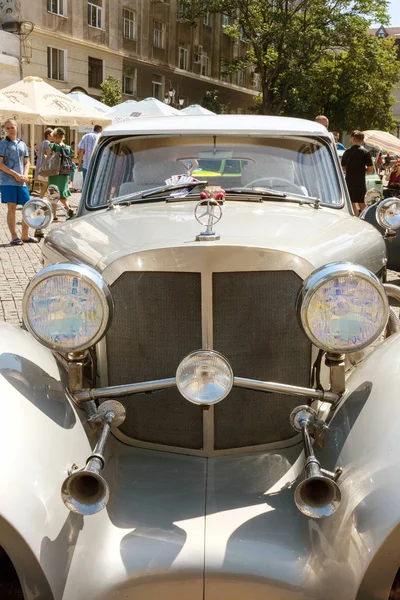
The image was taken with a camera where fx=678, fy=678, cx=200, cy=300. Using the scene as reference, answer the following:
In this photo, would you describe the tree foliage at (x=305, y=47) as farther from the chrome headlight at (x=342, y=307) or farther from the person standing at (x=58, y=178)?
the chrome headlight at (x=342, y=307)

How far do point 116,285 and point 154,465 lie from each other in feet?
2.13

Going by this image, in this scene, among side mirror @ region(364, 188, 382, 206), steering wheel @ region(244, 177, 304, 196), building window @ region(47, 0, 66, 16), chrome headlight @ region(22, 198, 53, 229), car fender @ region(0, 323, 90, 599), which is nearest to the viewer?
car fender @ region(0, 323, 90, 599)

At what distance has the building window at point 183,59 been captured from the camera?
1404 inches

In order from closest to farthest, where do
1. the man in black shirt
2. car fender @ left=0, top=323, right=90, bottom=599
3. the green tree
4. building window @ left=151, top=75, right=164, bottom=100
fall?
car fender @ left=0, top=323, right=90, bottom=599
the man in black shirt
the green tree
building window @ left=151, top=75, right=164, bottom=100

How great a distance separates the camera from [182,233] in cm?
244

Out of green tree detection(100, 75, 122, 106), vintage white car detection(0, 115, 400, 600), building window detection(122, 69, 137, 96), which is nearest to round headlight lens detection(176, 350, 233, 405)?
vintage white car detection(0, 115, 400, 600)

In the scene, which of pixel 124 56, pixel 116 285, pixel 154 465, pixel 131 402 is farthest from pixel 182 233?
pixel 124 56

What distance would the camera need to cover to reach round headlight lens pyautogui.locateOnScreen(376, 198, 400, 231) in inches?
145

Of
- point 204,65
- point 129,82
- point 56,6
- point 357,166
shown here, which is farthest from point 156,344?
point 204,65

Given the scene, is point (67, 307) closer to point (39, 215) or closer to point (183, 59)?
point (39, 215)

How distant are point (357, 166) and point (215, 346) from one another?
8.58 meters

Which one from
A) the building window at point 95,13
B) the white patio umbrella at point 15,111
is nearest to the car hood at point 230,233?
the white patio umbrella at point 15,111

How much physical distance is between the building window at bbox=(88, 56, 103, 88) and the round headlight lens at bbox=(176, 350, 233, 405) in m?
28.7

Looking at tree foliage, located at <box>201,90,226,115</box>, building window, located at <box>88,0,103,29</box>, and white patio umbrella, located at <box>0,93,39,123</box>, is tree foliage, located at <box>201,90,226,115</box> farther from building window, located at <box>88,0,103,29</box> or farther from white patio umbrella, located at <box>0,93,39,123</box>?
white patio umbrella, located at <box>0,93,39,123</box>
